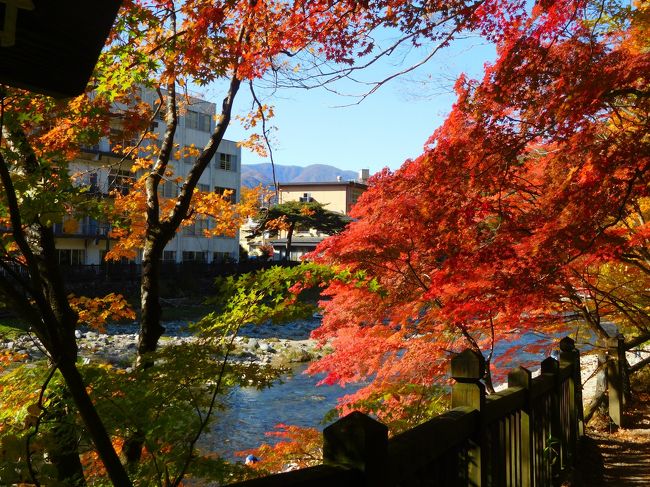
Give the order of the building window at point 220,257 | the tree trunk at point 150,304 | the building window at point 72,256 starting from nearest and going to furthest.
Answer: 1. the tree trunk at point 150,304
2. the building window at point 72,256
3. the building window at point 220,257

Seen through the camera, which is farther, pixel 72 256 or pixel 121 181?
pixel 72 256

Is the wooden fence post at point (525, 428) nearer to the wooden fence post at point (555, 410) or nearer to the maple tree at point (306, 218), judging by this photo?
the wooden fence post at point (555, 410)

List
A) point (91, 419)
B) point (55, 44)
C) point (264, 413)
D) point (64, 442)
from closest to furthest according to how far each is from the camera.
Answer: point (55, 44) < point (91, 419) < point (64, 442) < point (264, 413)

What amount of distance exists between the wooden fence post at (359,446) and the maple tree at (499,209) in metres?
3.70

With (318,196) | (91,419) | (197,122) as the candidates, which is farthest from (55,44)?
(318,196)

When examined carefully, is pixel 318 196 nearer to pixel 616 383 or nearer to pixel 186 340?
pixel 186 340

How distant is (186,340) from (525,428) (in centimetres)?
1487

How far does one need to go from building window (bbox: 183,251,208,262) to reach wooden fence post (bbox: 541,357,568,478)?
33737 millimetres

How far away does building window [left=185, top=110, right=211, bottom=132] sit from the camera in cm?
3531

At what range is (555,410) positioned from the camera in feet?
16.2

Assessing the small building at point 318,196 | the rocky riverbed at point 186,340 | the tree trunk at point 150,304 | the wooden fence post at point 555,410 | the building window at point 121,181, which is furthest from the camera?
the small building at point 318,196

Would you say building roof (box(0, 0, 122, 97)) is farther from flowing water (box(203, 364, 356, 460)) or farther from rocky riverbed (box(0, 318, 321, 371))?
rocky riverbed (box(0, 318, 321, 371))

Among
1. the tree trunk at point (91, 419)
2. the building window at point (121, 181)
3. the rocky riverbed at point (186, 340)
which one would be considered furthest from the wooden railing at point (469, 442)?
the rocky riverbed at point (186, 340)

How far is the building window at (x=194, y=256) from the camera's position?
38000 millimetres
